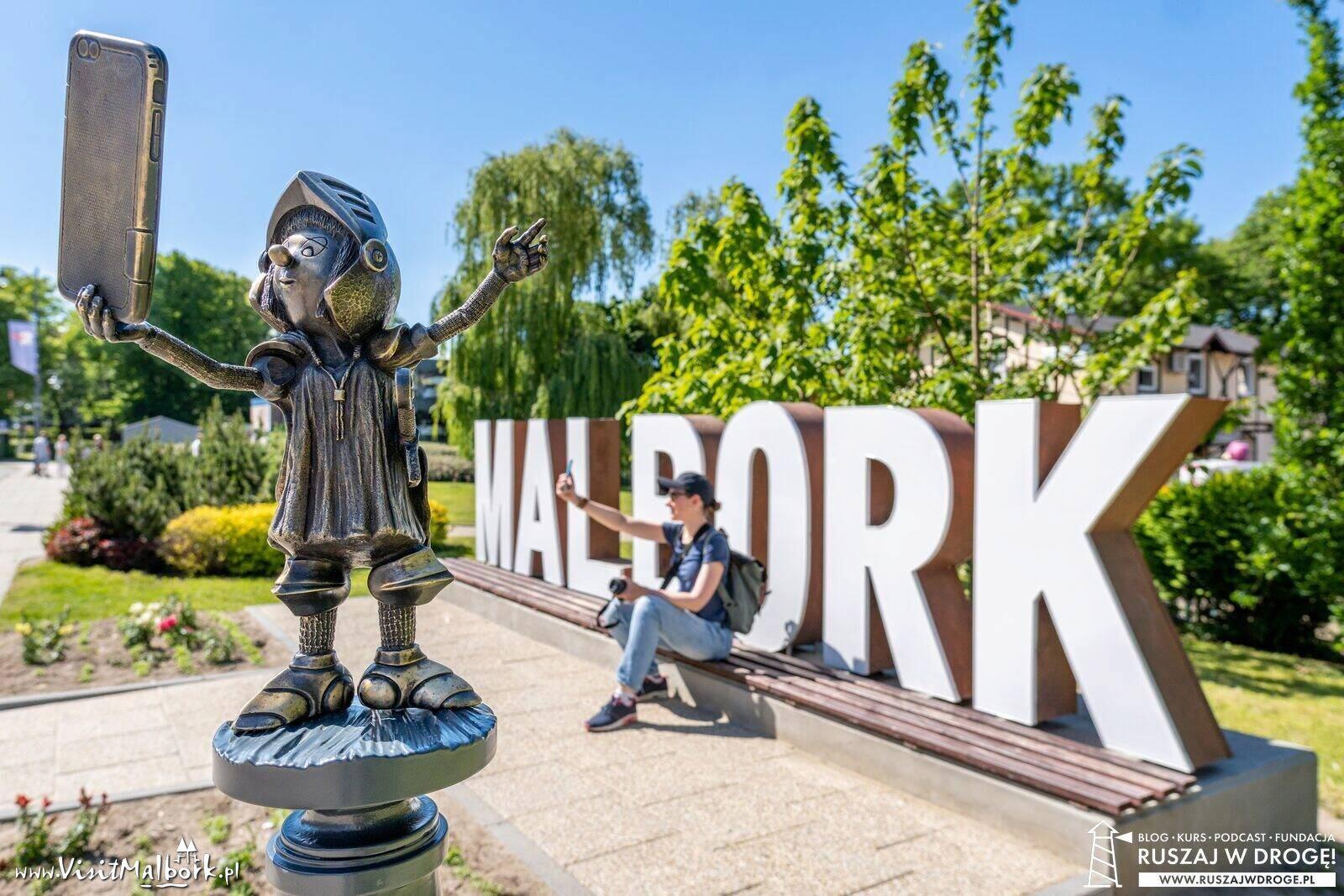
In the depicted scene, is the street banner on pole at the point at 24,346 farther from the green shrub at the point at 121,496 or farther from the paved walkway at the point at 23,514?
the green shrub at the point at 121,496

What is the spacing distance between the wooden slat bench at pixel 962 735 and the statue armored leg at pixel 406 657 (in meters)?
3.01

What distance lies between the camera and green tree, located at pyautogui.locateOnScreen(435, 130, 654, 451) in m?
19.2

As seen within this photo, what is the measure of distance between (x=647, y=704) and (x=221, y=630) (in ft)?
15.0

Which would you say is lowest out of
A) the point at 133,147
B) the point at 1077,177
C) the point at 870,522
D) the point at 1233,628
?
the point at 1233,628

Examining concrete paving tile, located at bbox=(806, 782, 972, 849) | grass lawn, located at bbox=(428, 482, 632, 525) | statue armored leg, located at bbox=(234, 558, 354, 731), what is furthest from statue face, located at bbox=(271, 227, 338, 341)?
grass lawn, located at bbox=(428, 482, 632, 525)

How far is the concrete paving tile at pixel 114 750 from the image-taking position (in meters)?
5.00

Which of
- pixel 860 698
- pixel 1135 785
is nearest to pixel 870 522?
pixel 860 698

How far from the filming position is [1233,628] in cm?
914

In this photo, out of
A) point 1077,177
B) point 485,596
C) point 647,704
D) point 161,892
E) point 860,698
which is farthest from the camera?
point 485,596

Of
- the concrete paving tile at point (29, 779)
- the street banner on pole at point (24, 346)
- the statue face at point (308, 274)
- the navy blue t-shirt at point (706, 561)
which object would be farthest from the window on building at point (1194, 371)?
the street banner on pole at point (24, 346)

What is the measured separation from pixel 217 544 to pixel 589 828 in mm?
9546

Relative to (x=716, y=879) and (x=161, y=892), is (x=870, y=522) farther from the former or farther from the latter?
(x=161, y=892)

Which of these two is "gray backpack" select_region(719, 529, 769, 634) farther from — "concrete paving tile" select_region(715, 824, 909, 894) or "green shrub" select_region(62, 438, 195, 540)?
"green shrub" select_region(62, 438, 195, 540)

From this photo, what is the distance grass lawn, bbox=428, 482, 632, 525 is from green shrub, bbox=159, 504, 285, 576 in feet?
16.8
